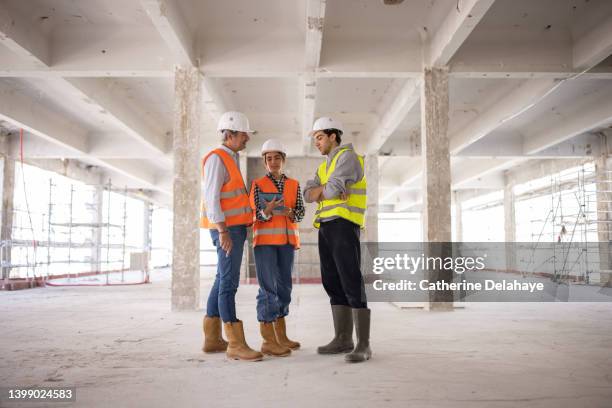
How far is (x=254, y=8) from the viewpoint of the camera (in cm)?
763

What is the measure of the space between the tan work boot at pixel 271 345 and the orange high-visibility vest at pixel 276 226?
73 cm

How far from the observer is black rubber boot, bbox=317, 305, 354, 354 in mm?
4352

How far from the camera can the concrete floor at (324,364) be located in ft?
9.87

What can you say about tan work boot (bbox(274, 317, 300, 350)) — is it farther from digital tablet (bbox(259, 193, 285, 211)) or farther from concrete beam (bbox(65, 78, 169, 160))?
concrete beam (bbox(65, 78, 169, 160))

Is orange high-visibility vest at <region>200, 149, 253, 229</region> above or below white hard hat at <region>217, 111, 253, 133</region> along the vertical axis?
below

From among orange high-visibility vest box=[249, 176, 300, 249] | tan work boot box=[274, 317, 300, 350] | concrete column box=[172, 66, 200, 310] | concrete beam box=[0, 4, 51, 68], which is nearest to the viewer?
orange high-visibility vest box=[249, 176, 300, 249]

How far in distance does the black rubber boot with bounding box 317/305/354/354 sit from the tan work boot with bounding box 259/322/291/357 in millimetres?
336

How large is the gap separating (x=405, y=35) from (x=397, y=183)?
1493 cm

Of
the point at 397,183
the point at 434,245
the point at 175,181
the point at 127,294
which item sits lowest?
the point at 127,294

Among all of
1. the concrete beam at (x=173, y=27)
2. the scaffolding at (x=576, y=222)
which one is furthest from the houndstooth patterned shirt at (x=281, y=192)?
the scaffolding at (x=576, y=222)

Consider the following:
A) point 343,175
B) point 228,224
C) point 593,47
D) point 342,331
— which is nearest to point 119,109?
point 228,224

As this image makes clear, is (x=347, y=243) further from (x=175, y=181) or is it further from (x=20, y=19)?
(x=20, y=19)

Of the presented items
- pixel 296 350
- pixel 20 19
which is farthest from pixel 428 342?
pixel 20 19

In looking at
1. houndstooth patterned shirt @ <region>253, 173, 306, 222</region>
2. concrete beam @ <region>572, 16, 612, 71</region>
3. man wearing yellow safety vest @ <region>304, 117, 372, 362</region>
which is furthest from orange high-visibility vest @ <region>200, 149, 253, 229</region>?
concrete beam @ <region>572, 16, 612, 71</region>
